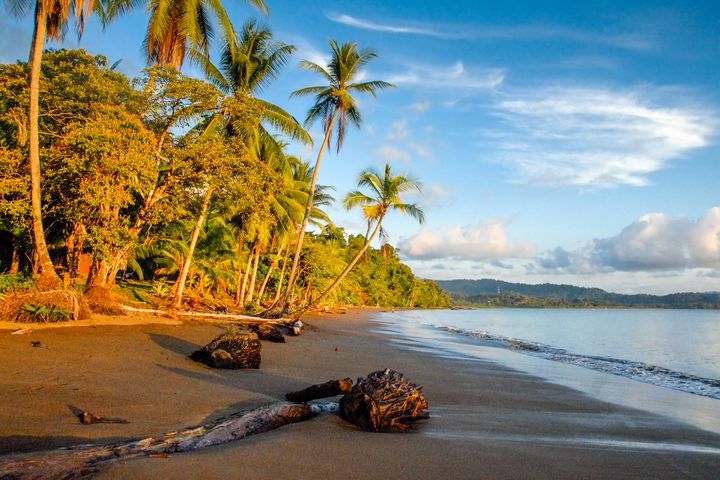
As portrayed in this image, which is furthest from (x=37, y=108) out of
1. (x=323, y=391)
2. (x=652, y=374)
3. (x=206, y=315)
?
(x=652, y=374)

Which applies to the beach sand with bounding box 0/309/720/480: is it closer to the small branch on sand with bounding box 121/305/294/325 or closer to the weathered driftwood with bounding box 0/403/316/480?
the weathered driftwood with bounding box 0/403/316/480

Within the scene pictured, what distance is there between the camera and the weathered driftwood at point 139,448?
2.53 m

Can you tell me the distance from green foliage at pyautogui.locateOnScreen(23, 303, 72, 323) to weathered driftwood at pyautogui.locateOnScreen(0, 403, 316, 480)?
24.9 feet

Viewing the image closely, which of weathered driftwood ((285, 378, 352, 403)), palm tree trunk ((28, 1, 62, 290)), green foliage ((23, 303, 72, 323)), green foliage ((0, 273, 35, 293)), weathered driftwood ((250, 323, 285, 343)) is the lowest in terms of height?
weathered driftwood ((250, 323, 285, 343))

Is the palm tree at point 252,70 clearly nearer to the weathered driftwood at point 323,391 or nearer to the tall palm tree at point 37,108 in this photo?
the tall palm tree at point 37,108

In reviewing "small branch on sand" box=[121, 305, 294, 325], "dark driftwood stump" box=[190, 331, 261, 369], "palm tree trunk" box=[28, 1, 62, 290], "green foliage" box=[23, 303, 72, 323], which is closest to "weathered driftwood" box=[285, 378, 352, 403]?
"dark driftwood stump" box=[190, 331, 261, 369]

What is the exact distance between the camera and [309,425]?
13.5 feet

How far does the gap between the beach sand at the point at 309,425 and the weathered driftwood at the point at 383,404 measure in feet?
0.49

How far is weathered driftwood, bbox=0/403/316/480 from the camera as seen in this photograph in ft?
8.31

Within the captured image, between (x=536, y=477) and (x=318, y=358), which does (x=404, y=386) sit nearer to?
(x=536, y=477)

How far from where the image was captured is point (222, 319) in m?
13.9

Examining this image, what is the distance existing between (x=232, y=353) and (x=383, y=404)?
3.51 m

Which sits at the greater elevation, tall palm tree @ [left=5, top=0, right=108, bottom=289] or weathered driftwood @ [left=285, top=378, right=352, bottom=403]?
tall palm tree @ [left=5, top=0, right=108, bottom=289]

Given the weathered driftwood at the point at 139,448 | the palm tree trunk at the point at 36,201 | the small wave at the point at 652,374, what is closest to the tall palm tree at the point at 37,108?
the palm tree trunk at the point at 36,201
